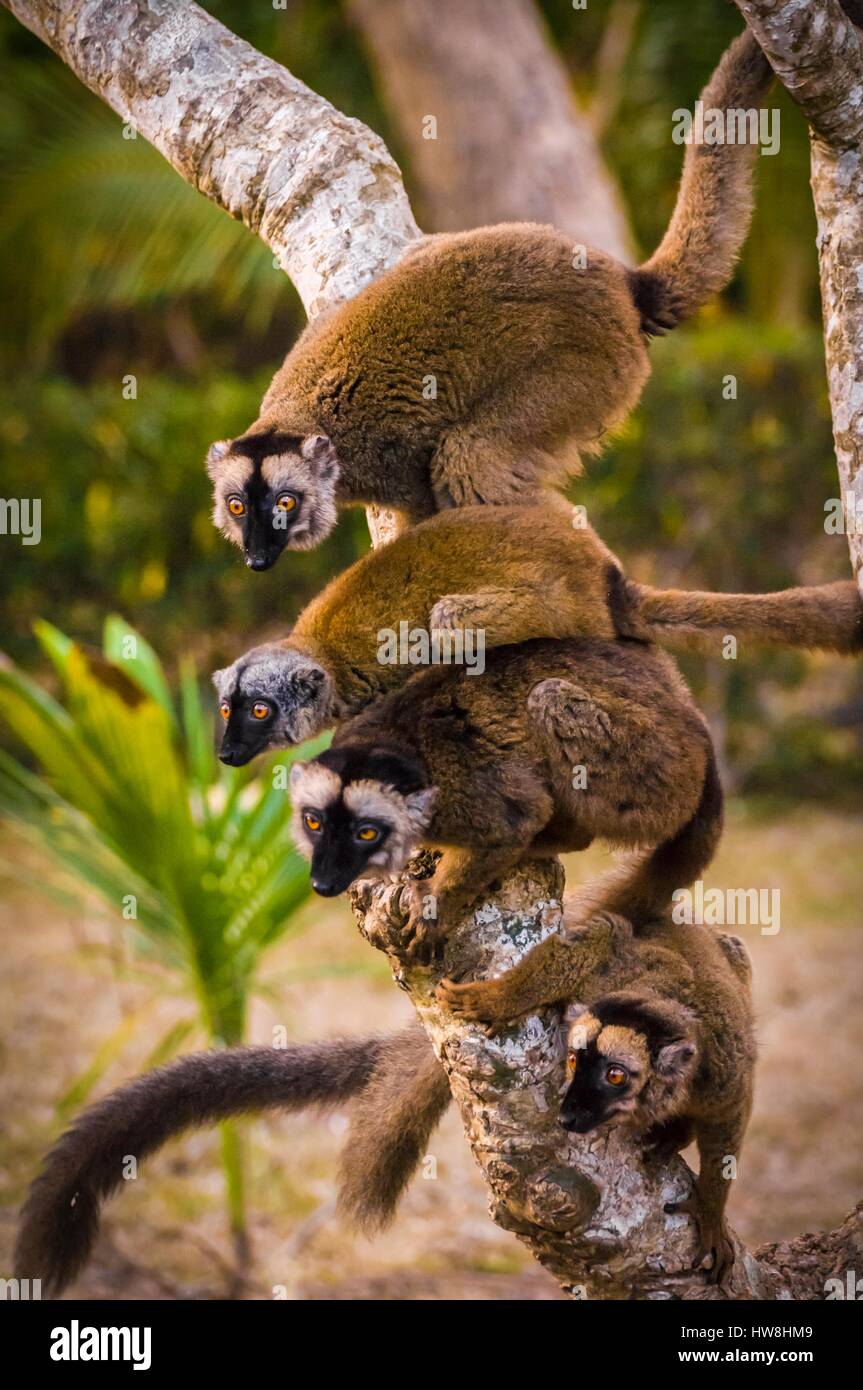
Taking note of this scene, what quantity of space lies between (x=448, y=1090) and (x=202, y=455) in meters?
7.11

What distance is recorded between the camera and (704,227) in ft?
14.1

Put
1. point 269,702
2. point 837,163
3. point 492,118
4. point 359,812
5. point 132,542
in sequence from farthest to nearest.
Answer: point 492,118, point 132,542, point 837,163, point 269,702, point 359,812

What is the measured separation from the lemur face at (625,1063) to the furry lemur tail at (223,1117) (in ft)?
1.99

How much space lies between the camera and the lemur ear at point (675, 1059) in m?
3.61

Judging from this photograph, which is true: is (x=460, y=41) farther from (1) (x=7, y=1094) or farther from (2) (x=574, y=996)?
(2) (x=574, y=996)

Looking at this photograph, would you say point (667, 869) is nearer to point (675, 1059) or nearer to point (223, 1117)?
point (675, 1059)

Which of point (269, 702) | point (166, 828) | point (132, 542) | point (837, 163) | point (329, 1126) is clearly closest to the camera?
point (269, 702)

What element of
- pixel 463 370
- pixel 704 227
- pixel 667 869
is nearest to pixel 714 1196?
pixel 667 869

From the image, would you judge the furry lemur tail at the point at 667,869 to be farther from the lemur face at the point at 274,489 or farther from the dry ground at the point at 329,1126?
the dry ground at the point at 329,1126

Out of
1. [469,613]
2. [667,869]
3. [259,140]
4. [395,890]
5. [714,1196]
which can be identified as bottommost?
[714,1196]

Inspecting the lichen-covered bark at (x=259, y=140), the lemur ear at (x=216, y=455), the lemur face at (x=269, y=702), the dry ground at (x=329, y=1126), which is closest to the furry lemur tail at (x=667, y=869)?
the lemur face at (x=269, y=702)

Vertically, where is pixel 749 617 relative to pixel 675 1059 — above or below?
above

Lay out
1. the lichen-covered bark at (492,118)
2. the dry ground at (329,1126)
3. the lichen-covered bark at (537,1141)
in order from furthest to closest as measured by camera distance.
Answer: the lichen-covered bark at (492,118)
the dry ground at (329,1126)
the lichen-covered bark at (537,1141)

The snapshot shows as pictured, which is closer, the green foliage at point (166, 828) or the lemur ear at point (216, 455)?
the lemur ear at point (216, 455)
